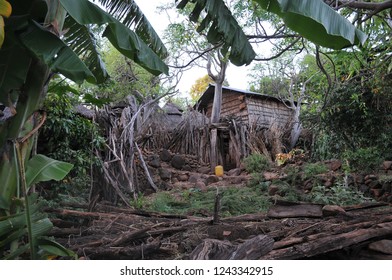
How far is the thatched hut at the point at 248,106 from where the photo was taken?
7656 millimetres

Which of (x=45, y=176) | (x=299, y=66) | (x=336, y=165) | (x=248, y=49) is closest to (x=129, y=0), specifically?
(x=248, y=49)

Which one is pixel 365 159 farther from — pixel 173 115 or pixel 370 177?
pixel 173 115

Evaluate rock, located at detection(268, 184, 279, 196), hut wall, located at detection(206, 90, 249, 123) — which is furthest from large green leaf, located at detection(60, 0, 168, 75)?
hut wall, located at detection(206, 90, 249, 123)

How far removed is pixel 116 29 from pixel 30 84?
1.83 feet

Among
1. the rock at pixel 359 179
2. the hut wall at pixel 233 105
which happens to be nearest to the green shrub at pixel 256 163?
the rock at pixel 359 179

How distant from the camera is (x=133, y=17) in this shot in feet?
9.09

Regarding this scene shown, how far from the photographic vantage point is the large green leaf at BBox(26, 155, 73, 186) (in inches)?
66.2

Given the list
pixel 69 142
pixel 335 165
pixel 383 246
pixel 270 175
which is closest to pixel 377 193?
pixel 335 165

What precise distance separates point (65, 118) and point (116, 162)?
968mm

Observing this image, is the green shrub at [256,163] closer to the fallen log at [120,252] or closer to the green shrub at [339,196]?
the green shrub at [339,196]

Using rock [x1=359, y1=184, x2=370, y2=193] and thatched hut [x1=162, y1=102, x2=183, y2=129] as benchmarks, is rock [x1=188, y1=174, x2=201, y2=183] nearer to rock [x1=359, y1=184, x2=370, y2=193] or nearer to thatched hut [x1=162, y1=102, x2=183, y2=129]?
thatched hut [x1=162, y1=102, x2=183, y2=129]

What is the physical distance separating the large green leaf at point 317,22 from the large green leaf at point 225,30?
0.74 metres

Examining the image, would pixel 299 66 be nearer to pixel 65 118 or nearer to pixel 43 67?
pixel 65 118

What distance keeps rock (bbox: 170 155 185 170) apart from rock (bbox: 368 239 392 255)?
4.62 metres
